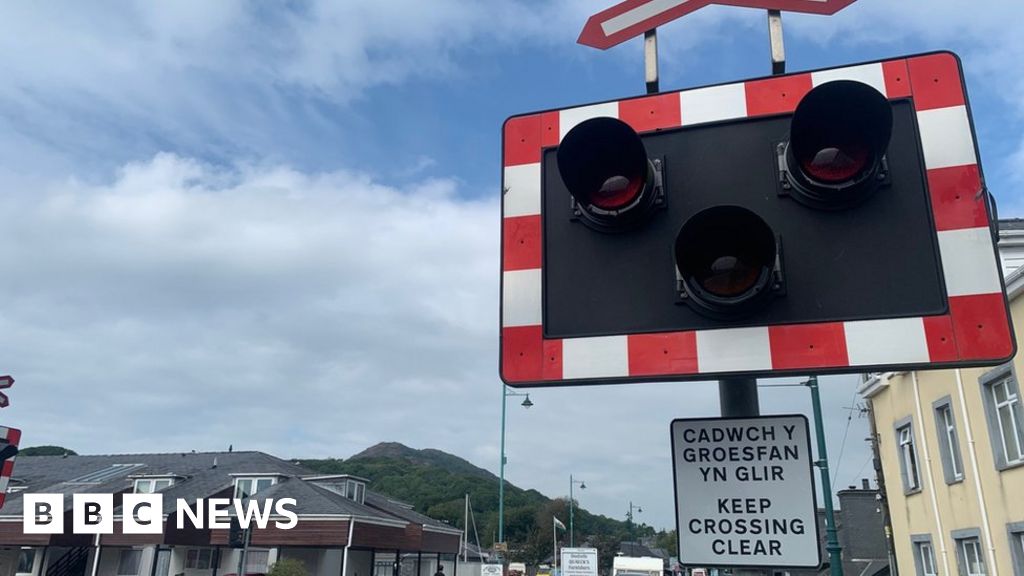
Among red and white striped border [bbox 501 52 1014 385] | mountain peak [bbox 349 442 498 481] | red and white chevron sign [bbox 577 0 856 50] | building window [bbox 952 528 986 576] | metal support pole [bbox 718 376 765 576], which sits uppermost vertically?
mountain peak [bbox 349 442 498 481]

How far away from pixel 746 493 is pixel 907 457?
1979 centimetres

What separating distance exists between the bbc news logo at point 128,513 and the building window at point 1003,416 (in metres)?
25.8

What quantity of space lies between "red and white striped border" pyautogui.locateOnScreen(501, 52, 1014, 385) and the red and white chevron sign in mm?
313

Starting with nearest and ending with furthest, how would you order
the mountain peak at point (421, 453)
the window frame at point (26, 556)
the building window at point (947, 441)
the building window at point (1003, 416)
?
1. the building window at point (1003, 416)
2. the building window at point (947, 441)
3. the window frame at point (26, 556)
4. the mountain peak at point (421, 453)

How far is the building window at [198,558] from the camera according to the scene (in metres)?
33.6

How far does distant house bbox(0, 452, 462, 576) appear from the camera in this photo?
3016cm

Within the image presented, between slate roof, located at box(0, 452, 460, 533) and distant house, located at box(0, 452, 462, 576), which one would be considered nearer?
distant house, located at box(0, 452, 462, 576)

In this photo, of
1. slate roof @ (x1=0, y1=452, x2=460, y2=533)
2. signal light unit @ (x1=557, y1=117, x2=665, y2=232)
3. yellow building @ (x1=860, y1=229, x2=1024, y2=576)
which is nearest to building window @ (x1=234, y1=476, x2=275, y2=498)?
slate roof @ (x1=0, y1=452, x2=460, y2=533)

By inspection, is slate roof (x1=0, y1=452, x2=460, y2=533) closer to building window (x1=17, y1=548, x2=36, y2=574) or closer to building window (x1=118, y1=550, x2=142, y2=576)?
building window (x1=17, y1=548, x2=36, y2=574)

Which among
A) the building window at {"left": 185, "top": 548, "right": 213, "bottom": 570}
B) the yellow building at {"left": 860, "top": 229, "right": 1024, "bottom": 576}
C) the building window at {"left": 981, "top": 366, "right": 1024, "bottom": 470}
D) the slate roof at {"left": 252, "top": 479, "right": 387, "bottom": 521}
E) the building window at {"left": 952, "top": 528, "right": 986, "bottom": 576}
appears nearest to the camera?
the building window at {"left": 981, "top": 366, "right": 1024, "bottom": 470}

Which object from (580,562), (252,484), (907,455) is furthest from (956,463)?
(252,484)

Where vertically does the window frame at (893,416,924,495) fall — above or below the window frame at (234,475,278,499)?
below

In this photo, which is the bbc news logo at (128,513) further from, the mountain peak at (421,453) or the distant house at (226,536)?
the mountain peak at (421,453)

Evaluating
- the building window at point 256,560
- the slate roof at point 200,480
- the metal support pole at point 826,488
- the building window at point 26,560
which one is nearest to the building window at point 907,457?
the metal support pole at point 826,488
